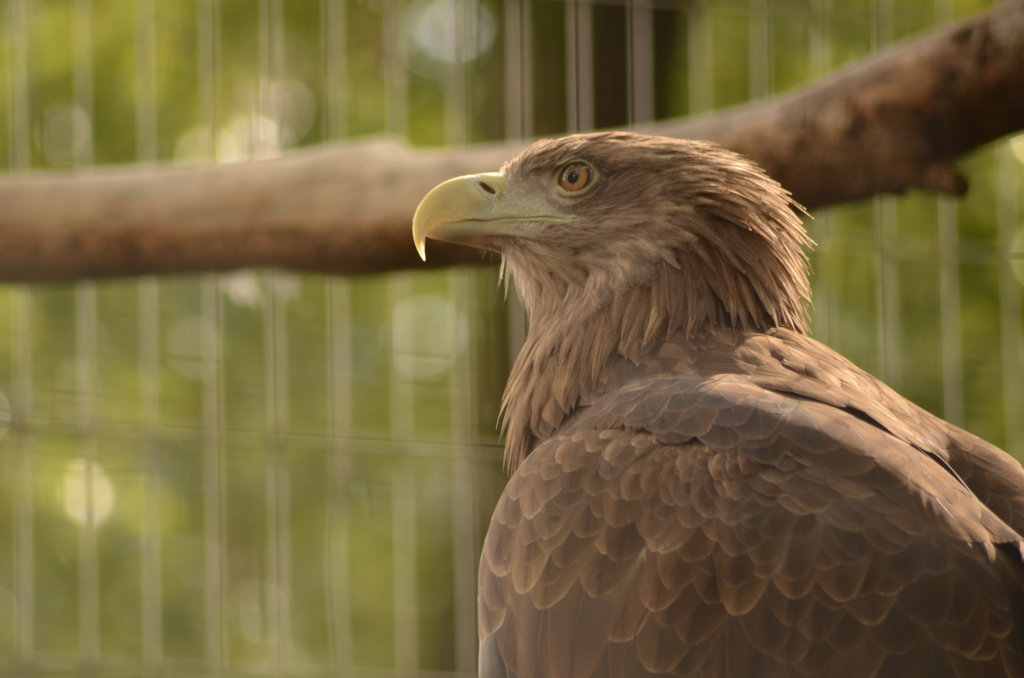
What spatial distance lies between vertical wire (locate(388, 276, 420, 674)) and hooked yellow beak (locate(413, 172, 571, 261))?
1.50m

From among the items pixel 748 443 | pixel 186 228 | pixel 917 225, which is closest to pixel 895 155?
pixel 748 443

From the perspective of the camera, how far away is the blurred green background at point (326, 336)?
3586mm

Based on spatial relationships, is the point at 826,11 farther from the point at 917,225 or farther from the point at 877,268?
the point at 917,225

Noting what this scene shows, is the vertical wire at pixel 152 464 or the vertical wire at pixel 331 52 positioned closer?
the vertical wire at pixel 152 464

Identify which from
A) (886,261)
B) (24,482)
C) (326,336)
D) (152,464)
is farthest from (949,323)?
(24,482)

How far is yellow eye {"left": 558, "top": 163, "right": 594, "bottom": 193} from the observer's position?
2.35 m

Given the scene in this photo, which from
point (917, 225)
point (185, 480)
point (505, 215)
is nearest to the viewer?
point (505, 215)

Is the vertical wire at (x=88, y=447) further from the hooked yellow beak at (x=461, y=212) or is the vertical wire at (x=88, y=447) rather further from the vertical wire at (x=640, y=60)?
the vertical wire at (x=640, y=60)

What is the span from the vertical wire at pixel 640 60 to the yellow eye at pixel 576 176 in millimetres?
1115

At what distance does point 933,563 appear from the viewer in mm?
1564

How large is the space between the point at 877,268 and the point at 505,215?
2.01m

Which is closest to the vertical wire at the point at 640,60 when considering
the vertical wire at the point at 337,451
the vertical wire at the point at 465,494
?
the vertical wire at the point at 465,494

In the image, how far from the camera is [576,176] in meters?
2.36

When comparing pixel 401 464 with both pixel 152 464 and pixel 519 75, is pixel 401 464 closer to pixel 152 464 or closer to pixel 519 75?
pixel 152 464
